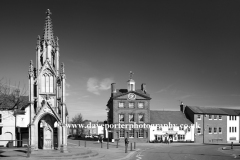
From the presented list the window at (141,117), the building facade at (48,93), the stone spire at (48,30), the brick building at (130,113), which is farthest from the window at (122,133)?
the stone spire at (48,30)

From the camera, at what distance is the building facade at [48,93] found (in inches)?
1041

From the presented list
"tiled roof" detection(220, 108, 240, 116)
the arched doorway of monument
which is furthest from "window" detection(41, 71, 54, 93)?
"tiled roof" detection(220, 108, 240, 116)

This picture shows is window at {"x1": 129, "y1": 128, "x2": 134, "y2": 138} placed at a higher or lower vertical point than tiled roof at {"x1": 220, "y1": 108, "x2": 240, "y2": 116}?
lower

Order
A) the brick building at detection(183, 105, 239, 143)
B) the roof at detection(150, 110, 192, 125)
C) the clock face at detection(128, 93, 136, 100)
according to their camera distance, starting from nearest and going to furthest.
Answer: the clock face at detection(128, 93, 136, 100) < the roof at detection(150, 110, 192, 125) < the brick building at detection(183, 105, 239, 143)

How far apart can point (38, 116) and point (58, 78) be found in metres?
4.10

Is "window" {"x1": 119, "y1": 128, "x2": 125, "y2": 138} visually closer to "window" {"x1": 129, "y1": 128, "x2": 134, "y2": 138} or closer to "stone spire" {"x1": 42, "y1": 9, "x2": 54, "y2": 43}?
"window" {"x1": 129, "y1": 128, "x2": 134, "y2": 138}

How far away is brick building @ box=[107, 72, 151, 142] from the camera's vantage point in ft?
194

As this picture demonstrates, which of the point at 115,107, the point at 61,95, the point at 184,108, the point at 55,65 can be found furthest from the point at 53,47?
the point at 184,108

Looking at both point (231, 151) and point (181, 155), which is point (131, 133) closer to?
point (231, 151)

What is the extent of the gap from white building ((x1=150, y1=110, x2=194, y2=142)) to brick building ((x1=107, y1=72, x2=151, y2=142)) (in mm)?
2372

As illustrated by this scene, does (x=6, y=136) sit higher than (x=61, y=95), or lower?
lower

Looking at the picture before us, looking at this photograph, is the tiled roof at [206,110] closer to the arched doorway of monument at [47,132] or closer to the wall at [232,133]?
the wall at [232,133]

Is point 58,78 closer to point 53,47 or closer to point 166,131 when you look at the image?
point 53,47

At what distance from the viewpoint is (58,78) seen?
27688 millimetres
